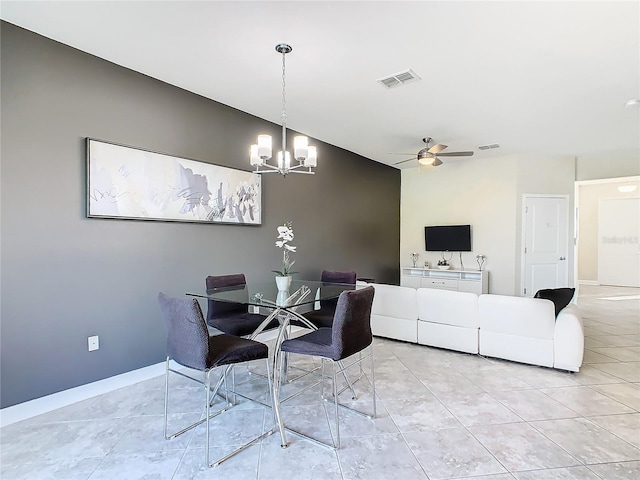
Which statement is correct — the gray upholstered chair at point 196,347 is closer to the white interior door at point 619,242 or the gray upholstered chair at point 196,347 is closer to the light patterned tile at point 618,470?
the light patterned tile at point 618,470

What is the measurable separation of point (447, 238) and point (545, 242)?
167 centimetres

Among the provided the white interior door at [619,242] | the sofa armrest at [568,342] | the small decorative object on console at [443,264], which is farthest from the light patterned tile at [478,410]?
the white interior door at [619,242]

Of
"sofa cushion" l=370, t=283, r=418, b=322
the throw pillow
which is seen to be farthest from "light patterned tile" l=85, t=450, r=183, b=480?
the throw pillow

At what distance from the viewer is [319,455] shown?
205 centimetres

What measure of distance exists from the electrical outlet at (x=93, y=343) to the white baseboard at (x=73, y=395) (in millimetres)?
281

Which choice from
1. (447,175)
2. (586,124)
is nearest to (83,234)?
(586,124)

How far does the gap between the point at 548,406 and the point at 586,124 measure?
143 inches

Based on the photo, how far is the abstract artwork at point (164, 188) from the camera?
114 inches

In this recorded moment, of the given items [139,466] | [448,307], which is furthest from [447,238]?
[139,466]

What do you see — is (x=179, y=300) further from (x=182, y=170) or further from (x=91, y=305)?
(x=182, y=170)

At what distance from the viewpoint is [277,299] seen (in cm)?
261

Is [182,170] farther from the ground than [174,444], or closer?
farther from the ground

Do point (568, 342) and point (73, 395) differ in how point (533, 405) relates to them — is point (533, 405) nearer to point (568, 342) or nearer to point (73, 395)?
point (568, 342)

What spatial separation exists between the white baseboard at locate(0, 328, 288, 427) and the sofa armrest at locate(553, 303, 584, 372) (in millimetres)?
3738
